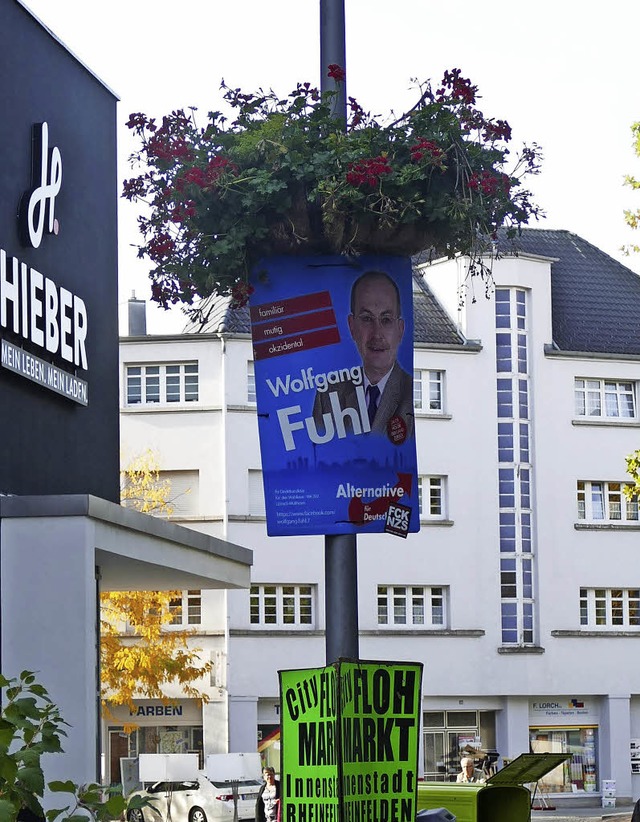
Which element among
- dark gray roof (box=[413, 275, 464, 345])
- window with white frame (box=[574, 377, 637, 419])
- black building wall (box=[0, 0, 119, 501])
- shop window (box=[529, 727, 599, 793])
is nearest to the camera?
black building wall (box=[0, 0, 119, 501])

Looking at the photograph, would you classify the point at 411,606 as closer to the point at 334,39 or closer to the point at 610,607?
the point at 610,607

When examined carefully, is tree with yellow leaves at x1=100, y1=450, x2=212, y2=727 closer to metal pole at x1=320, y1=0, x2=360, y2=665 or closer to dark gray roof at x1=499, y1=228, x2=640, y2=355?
dark gray roof at x1=499, y1=228, x2=640, y2=355

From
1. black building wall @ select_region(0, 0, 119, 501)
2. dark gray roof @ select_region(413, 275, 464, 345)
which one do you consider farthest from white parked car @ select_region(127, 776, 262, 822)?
black building wall @ select_region(0, 0, 119, 501)

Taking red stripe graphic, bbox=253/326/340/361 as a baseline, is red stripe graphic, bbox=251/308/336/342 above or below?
above

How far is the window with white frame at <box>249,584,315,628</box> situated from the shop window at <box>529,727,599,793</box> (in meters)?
7.81

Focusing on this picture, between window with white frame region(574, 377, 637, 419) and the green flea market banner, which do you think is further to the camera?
window with white frame region(574, 377, 637, 419)

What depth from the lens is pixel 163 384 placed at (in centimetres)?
4709

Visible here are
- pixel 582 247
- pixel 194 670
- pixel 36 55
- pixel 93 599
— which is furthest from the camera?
pixel 582 247

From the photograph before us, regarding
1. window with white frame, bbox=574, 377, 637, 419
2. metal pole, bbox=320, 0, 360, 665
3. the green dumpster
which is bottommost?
the green dumpster

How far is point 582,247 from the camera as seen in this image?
181 ft

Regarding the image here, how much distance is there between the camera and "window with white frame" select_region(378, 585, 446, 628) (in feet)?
155

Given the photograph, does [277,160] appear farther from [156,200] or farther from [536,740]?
[536,740]

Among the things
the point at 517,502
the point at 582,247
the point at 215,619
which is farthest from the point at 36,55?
the point at 582,247

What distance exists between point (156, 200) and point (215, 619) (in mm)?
36214
